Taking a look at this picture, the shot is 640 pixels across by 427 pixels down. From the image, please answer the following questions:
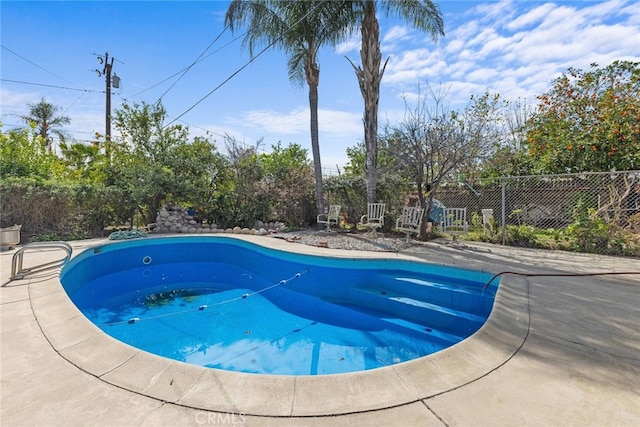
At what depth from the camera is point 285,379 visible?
80.5 inches

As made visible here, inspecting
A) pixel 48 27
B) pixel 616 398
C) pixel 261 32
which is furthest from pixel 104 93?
pixel 616 398

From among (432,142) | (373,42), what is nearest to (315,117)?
(373,42)

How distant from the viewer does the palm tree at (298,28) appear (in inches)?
376

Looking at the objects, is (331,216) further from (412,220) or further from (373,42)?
(373,42)

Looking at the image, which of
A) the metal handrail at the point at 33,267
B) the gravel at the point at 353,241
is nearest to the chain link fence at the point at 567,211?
the gravel at the point at 353,241

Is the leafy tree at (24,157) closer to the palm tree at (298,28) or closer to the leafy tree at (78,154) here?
the leafy tree at (78,154)

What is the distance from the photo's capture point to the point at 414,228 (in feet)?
27.9

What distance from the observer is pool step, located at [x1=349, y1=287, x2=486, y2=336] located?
405cm

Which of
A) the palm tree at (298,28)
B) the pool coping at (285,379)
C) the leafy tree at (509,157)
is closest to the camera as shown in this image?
the pool coping at (285,379)

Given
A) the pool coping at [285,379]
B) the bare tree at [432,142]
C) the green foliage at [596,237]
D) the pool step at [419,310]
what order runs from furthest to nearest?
the bare tree at [432,142] → the green foliage at [596,237] → the pool step at [419,310] → the pool coping at [285,379]

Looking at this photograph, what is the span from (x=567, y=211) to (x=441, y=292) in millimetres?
5795

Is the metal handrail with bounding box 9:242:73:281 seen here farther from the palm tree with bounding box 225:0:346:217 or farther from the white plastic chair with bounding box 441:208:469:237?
the white plastic chair with bounding box 441:208:469:237

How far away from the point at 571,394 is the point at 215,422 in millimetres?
2232

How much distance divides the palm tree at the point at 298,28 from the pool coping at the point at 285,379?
8.38 m
